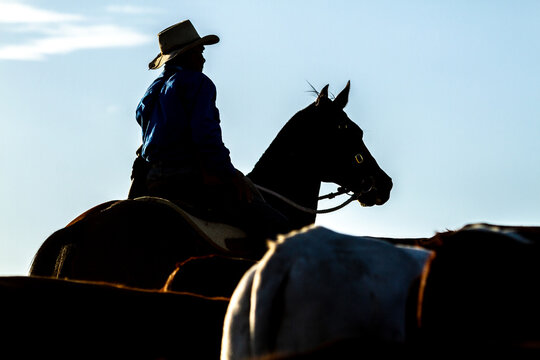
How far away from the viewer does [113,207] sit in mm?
7617

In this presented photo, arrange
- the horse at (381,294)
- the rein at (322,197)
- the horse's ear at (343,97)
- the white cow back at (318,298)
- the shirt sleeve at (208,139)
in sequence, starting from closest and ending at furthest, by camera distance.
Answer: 1. the horse at (381,294)
2. the white cow back at (318,298)
3. the shirt sleeve at (208,139)
4. the rein at (322,197)
5. the horse's ear at (343,97)

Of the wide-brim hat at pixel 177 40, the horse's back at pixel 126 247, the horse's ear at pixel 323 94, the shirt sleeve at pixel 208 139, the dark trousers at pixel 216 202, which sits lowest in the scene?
the horse's back at pixel 126 247

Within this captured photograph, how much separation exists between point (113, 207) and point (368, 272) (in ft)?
14.0

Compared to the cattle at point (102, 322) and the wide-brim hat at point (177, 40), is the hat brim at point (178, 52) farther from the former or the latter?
the cattle at point (102, 322)

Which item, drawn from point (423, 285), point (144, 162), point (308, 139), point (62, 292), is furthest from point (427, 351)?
point (308, 139)

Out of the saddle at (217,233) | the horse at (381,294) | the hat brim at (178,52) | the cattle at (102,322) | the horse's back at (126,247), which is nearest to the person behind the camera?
the horse at (381,294)

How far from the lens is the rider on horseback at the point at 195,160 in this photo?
793 centimetres

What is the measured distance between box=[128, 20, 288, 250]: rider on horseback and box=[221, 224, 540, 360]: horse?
13.6ft

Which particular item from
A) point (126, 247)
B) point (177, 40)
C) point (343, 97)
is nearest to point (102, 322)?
point (126, 247)

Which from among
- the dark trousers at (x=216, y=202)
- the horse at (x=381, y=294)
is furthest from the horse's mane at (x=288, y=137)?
the horse at (x=381, y=294)

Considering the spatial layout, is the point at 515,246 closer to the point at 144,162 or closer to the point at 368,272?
the point at 368,272

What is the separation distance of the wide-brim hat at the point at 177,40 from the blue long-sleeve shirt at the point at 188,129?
47 cm

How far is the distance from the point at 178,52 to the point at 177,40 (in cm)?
23

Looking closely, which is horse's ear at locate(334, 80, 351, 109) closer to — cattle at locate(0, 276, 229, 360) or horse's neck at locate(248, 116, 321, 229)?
horse's neck at locate(248, 116, 321, 229)
